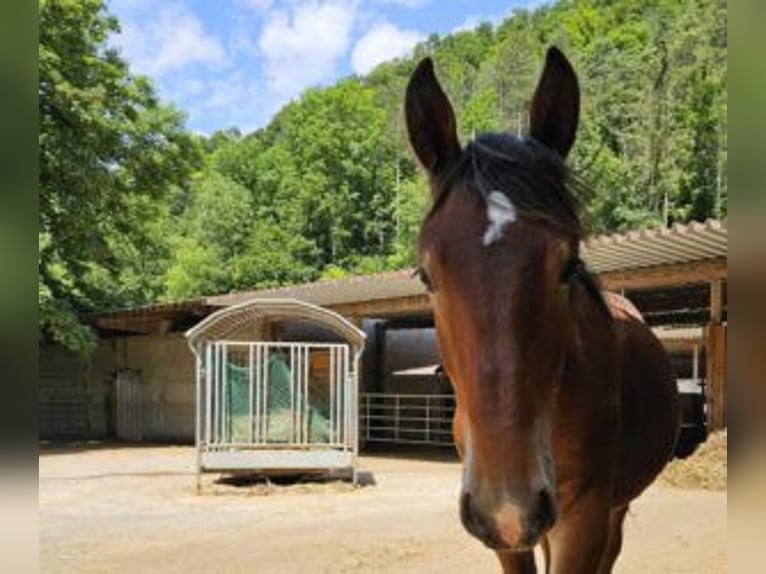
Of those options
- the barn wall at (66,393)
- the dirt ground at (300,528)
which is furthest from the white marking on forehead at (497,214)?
the barn wall at (66,393)

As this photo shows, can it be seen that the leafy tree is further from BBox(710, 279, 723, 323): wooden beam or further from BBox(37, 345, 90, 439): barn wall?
BBox(710, 279, 723, 323): wooden beam

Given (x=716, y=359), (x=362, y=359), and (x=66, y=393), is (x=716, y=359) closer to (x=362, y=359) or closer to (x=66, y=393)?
(x=362, y=359)

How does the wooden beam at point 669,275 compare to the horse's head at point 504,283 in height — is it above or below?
above

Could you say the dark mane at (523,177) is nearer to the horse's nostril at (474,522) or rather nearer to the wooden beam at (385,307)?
the horse's nostril at (474,522)

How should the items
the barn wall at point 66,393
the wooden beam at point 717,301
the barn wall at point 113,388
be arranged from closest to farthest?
the wooden beam at point 717,301 → the barn wall at point 113,388 → the barn wall at point 66,393

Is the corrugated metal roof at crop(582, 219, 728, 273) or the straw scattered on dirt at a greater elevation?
the corrugated metal roof at crop(582, 219, 728, 273)

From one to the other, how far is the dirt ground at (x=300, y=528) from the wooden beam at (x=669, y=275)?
9.73 ft

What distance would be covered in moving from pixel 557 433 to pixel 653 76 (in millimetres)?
46420

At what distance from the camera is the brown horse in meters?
1.69

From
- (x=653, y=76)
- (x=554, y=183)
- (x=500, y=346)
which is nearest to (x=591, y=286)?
(x=554, y=183)

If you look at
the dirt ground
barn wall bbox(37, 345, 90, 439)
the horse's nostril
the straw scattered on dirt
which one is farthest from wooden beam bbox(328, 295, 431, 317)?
the horse's nostril

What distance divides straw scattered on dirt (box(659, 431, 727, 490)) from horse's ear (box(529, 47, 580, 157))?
946 centimetres

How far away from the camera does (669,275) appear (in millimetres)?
12383

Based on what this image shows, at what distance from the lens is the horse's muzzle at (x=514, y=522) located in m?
1.63
